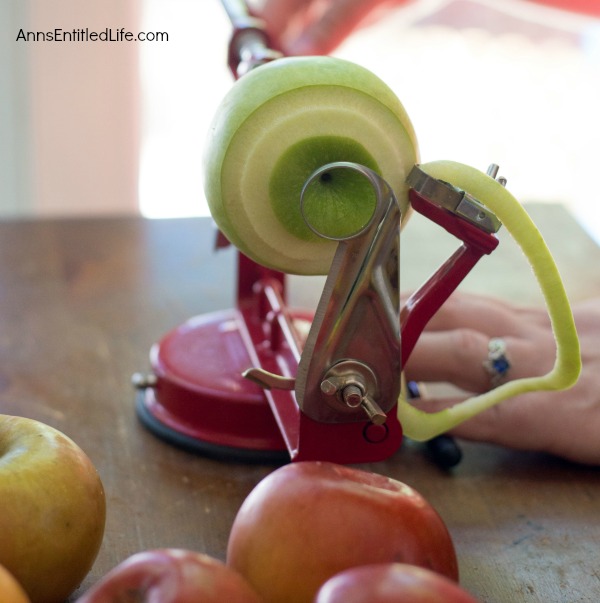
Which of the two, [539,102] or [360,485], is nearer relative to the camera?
[360,485]

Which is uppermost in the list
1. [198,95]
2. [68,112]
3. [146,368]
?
[146,368]

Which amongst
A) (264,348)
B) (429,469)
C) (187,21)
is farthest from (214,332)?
(187,21)

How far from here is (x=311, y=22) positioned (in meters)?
1.14

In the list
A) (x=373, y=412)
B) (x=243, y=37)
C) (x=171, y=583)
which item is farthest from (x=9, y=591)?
(x=243, y=37)

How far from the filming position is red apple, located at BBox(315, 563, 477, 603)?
0.48 metres

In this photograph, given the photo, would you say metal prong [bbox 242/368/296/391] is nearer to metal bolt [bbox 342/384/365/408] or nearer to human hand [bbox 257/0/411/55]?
metal bolt [bbox 342/384/365/408]

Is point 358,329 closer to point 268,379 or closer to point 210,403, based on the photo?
point 268,379

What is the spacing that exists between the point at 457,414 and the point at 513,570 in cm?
13

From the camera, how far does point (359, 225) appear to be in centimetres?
70

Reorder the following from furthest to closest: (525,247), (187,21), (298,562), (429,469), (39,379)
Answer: (187,21) → (39,379) → (429,469) → (525,247) → (298,562)

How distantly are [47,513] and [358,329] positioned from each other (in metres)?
0.24

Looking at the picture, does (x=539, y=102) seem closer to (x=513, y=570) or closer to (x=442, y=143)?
(x=442, y=143)

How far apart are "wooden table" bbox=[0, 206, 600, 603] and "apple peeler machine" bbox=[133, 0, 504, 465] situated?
0.03 metres

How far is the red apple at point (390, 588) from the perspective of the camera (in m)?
0.48
